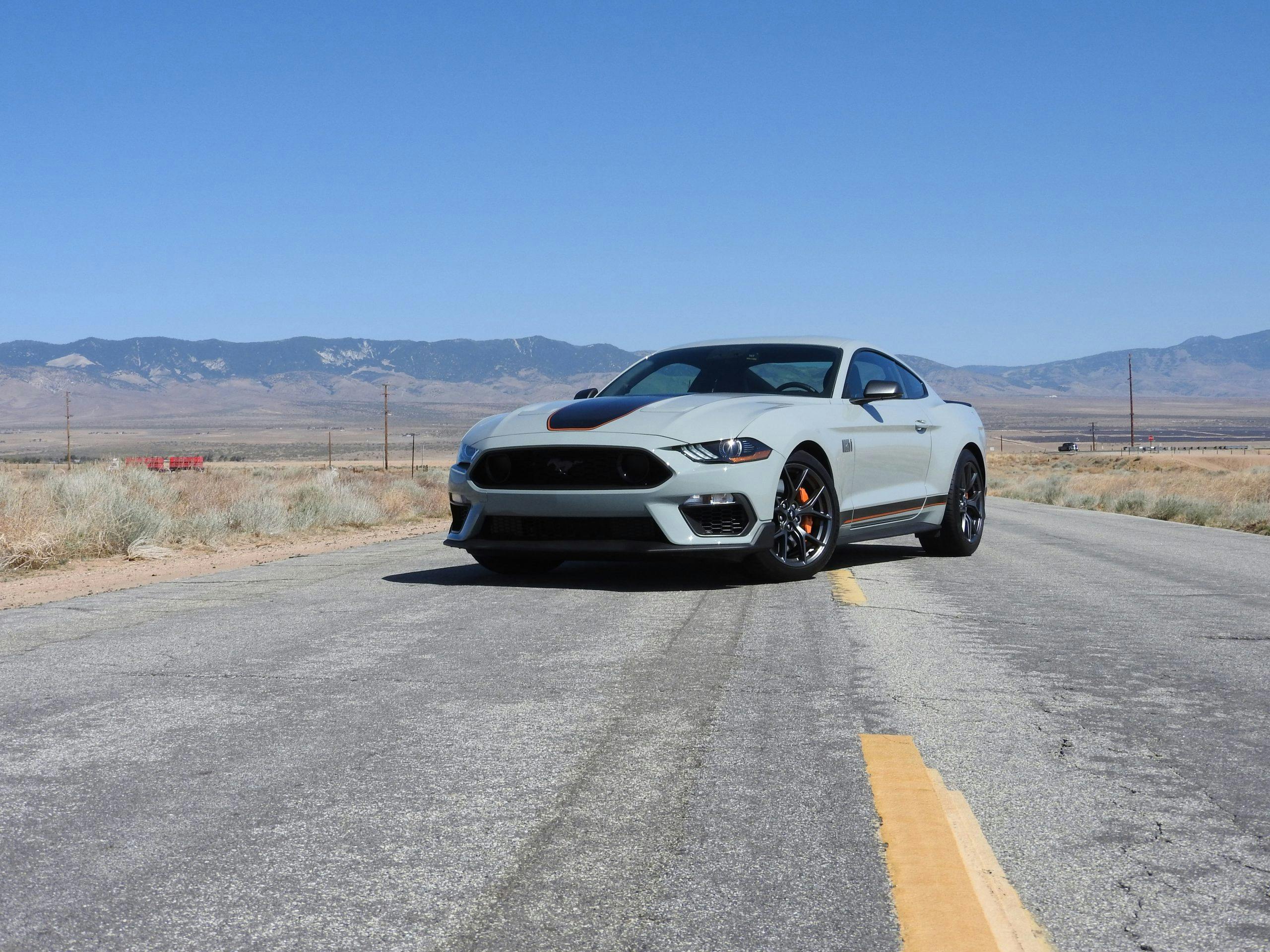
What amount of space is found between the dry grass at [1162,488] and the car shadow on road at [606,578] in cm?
1301

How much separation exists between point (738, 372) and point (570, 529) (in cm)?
212

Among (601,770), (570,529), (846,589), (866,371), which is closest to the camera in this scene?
(601,770)

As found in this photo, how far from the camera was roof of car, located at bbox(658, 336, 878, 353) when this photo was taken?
9086mm

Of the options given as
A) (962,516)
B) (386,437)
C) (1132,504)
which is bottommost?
(1132,504)

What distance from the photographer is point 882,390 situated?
27.4ft

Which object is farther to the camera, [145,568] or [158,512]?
[158,512]

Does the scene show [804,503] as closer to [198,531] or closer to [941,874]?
[941,874]

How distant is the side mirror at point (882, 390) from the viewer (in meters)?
8.34

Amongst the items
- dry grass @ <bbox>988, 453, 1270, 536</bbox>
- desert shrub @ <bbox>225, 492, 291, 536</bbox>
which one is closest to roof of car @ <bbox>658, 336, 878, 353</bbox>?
desert shrub @ <bbox>225, 492, 291, 536</bbox>

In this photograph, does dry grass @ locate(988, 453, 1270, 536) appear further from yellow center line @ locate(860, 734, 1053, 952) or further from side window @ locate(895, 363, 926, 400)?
yellow center line @ locate(860, 734, 1053, 952)

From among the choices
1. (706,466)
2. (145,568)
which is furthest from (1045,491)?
(706,466)

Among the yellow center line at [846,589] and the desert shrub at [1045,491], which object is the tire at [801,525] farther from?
the desert shrub at [1045,491]

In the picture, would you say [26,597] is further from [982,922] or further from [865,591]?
Answer: [982,922]

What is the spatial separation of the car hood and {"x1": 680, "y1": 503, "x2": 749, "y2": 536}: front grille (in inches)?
16.1
